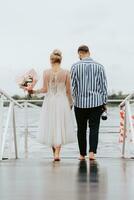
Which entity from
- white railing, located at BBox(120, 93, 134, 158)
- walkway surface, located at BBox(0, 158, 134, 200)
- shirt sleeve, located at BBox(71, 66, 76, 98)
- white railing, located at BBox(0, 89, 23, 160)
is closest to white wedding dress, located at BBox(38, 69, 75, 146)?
shirt sleeve, located at BBox(71, 66, 76, 98)

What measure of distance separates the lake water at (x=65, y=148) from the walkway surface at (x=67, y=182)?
3.91 m

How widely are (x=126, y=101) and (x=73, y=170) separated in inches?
153

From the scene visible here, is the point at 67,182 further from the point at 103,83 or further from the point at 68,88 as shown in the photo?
the point at 68,88

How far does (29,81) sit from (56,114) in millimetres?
1059

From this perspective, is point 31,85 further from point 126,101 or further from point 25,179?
point 25,179

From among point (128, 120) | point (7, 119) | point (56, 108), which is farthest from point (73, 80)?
point (128, 120)

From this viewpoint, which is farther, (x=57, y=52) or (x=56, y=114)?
(x=56, y=114)

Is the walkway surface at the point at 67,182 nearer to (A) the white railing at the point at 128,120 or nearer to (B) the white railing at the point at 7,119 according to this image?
(B) the white railing at the point at 7,119

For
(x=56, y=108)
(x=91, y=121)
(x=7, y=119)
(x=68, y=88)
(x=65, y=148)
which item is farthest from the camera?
(x=65, y=148)

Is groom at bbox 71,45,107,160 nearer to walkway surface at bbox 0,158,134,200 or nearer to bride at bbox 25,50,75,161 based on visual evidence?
bride at bbox 25,50,75,161

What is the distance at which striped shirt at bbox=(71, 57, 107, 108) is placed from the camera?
973cm

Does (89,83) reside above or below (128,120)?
above

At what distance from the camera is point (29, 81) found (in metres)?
11.0

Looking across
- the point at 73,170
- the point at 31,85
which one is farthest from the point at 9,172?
the point at 31,85
